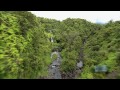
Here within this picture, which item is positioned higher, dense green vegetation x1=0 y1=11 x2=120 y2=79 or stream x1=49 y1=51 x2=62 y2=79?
dense green vegetation x1=0 y1=11 x2=120 y2=79

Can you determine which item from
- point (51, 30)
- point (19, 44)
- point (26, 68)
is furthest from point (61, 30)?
point (26, 68)

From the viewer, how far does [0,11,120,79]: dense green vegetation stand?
793 centimetres

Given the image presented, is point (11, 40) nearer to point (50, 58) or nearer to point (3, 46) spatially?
point (3, 46)

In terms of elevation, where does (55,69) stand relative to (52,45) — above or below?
below

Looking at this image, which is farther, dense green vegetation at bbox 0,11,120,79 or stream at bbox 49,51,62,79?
stream at bbox 49,51,62,79

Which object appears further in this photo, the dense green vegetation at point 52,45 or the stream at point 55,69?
the stream at point 55,69

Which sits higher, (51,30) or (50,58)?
(51,30)

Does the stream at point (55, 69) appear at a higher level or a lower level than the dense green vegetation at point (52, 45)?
lower

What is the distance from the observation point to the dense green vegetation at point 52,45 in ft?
26.0

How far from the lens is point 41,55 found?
9.27 meters

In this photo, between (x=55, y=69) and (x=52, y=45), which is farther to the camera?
(x=52, y=45)

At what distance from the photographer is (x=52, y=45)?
1015 cm
